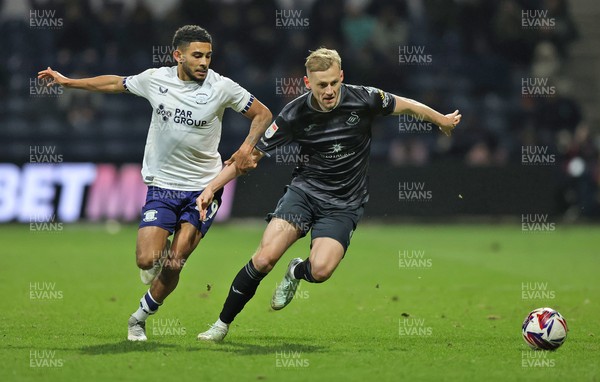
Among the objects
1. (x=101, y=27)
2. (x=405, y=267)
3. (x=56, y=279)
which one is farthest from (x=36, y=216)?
Answer: (x=405, y=267)

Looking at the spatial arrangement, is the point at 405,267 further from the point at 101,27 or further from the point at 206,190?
the point at 101,27

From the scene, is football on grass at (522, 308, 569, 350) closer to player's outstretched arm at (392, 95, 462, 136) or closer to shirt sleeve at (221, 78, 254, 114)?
player's outstretched arm at (392, 95, 462, 136)

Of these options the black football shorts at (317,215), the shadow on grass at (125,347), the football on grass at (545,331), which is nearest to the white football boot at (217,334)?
the shadow on grass at (125,347)

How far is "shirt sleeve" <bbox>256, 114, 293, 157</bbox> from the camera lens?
868 centimetres

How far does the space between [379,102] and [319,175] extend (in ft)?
2.68

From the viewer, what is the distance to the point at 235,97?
29.5ft

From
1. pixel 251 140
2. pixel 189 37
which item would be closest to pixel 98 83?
pixel 189 37

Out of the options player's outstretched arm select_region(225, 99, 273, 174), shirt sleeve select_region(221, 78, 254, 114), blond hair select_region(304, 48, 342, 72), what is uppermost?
blond hair select_region(304, 48, 342, 72)

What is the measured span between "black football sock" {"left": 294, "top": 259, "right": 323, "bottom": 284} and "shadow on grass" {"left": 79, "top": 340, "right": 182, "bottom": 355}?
46.7 inches

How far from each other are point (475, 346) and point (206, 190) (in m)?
2.57

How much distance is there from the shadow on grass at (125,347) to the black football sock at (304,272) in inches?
46.7

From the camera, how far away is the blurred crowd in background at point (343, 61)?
21.8 meters

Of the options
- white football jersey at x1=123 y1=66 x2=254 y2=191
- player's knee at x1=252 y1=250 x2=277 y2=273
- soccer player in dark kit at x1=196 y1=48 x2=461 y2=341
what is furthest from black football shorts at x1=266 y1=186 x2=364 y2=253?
white football jersey at x1=123 y1=66 x2=254 y2=191

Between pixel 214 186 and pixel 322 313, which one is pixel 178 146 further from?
pixel 322 313
